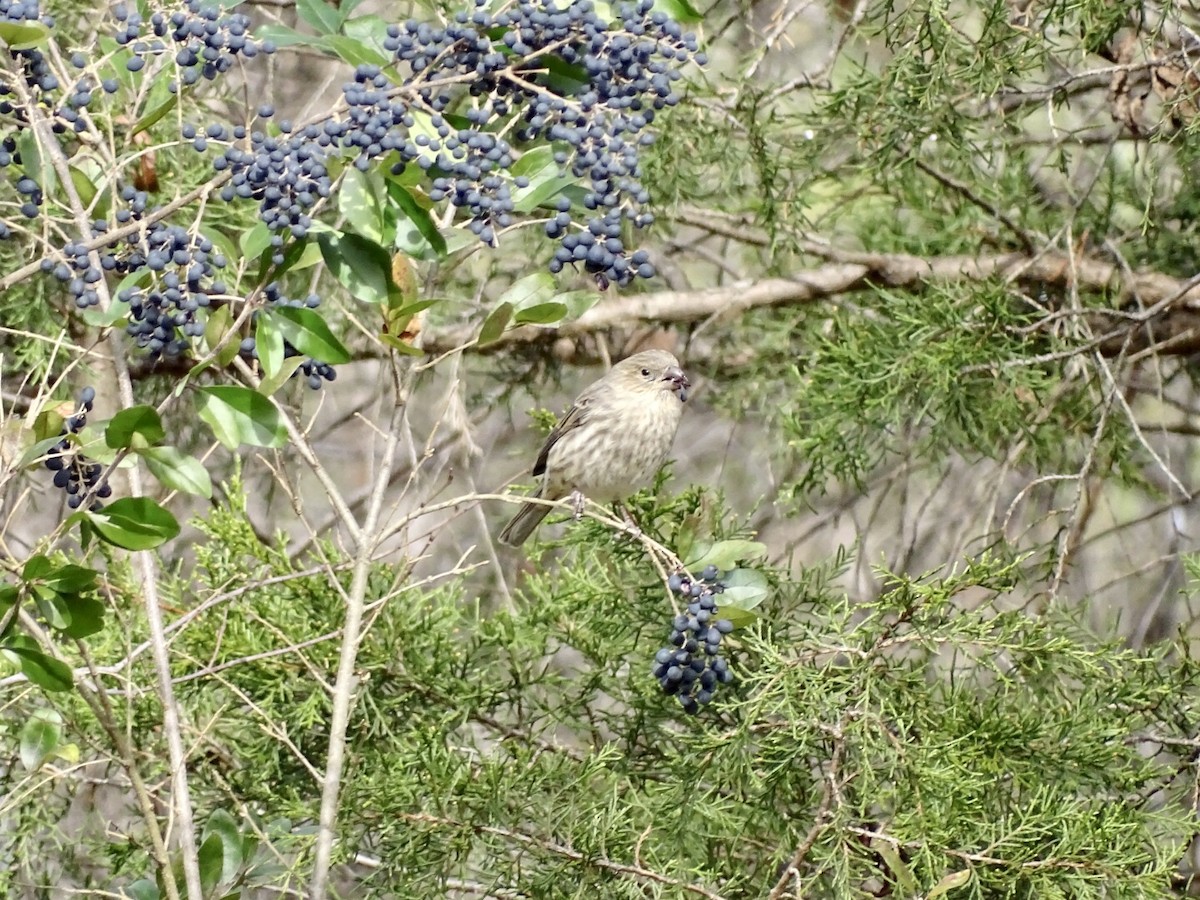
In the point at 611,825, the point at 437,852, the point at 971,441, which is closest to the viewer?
the point at 611,825

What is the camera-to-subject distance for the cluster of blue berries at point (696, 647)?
2799 mm

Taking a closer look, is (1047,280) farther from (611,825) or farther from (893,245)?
(611,825)

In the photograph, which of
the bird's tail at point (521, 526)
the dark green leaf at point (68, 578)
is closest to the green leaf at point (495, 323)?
the dark green leaf at point (68, 578)

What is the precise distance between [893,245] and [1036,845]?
8.30 ft

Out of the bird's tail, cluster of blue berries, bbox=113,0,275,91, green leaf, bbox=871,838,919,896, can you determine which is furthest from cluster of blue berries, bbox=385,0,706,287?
the bird's tail

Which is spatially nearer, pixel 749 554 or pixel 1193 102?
pixel 749 554

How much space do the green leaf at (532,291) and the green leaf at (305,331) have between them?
16.6 inches

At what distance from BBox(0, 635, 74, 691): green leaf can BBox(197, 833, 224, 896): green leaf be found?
1.63ft

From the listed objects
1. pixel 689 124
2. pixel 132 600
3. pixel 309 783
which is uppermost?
pixel 689 124

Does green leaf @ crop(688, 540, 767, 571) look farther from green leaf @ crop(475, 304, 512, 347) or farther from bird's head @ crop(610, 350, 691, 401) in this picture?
bird's head @ crop(610, 350, 691, 401)

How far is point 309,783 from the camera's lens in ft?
11.9

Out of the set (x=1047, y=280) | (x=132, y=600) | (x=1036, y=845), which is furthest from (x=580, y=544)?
(x=1047, y=280)

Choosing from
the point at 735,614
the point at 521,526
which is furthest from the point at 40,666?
the point at 521,526

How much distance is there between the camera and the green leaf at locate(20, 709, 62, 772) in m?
2.45
